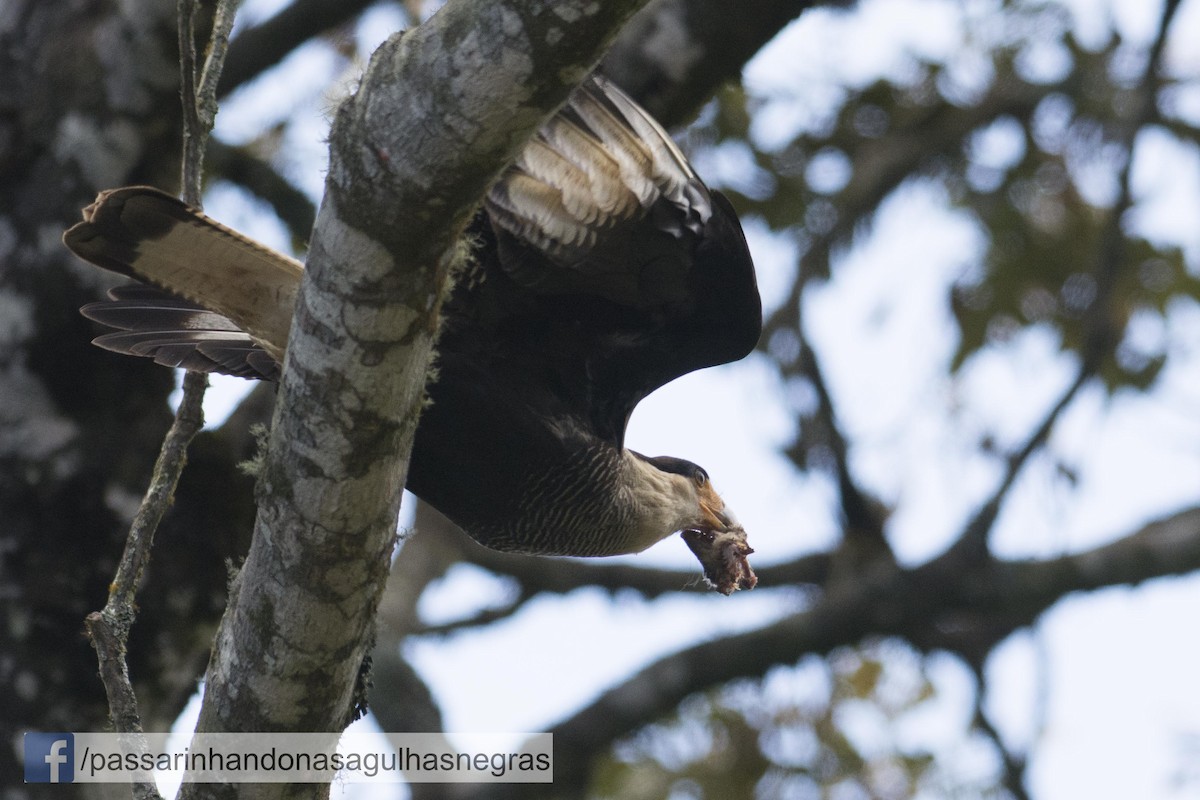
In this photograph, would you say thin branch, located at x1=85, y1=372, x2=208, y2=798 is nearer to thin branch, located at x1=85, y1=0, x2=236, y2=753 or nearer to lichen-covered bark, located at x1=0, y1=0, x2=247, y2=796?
thin branch, located at x1=85, y1=0, x2=236, y2=753

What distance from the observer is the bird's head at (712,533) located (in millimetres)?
3533

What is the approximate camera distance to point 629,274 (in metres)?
2.68

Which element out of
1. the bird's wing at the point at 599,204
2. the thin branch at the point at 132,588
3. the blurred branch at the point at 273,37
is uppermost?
the blurred branch at the point at 273,37

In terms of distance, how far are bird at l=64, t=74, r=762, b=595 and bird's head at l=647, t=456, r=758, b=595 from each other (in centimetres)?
30

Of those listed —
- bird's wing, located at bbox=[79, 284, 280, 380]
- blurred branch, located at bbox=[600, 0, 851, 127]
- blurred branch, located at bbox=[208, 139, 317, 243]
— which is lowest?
bird's wing, located at bbox=[79, 284, 280, 380]

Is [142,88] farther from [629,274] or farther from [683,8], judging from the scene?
[629,274]

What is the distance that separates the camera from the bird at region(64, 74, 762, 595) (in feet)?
8.02

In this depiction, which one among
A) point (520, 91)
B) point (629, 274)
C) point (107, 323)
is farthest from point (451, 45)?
point (107, 323)

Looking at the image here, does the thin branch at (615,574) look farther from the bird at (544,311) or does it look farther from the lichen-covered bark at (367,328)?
the lichen-covered bark at (367,328)

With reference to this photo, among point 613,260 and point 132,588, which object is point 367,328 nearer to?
point 132,588

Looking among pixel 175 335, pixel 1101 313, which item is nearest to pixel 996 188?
pixel 1101 313

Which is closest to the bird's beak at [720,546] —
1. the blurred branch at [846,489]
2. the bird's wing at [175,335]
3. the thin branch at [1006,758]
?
the bird's wing at [175,335]

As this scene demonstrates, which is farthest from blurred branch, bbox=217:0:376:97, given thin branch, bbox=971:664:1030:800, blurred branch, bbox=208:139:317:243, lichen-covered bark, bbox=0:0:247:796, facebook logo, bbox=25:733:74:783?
thin branch, bbox=971:664:1030:800

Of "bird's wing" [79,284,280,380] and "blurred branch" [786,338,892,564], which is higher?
"blurred branch" [786,338,892,564]
